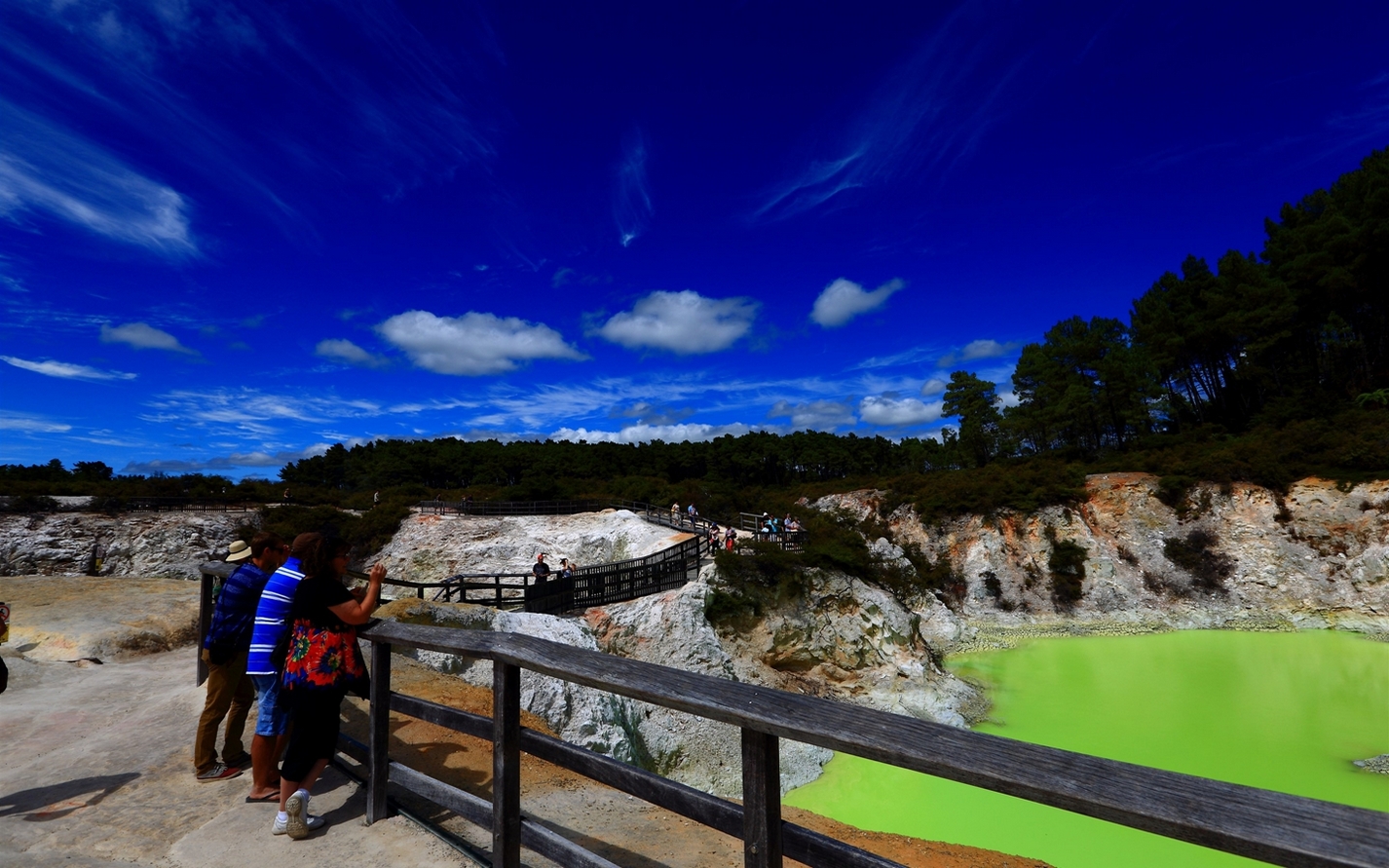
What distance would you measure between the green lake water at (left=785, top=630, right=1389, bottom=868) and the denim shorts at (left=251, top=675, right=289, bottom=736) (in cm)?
1086

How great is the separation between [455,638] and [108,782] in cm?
385

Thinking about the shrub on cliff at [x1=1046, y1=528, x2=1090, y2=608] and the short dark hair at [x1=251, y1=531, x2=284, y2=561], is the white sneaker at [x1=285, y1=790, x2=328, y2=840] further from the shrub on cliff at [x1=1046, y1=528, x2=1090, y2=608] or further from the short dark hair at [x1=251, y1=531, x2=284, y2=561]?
the shrub on cliff at [x1=1046, y1=528, x2=1090, y2=608]

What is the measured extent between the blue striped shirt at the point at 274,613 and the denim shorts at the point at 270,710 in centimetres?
9

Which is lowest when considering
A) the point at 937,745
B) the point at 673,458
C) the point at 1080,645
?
the point at 1080,645

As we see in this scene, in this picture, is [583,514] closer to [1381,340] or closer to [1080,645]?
[1080,645]

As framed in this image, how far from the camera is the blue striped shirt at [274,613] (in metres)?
4.15

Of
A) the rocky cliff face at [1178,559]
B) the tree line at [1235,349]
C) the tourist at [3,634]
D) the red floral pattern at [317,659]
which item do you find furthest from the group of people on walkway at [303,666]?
the tree line at [1235,349]

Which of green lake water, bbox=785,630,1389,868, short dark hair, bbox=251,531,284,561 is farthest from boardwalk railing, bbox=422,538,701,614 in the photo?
short dark hair, bbox=251,531,284,561

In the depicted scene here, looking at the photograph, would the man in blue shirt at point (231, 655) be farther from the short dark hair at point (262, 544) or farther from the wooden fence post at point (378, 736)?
the wooden fence post at point (378, 736)

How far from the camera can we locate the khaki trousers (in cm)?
492

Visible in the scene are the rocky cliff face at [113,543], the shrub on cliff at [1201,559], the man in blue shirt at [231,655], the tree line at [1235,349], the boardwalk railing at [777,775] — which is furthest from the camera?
the tree line at [1235,349]

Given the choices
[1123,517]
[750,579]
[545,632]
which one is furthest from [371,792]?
[1123,517]

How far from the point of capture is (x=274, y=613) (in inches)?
165

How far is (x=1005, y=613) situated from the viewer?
29375mm
